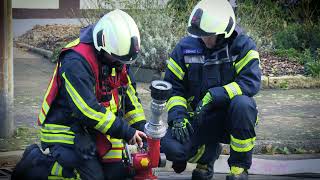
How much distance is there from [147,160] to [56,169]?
0.62 metres

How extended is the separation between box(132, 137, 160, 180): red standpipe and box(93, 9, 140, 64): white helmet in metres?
0.57

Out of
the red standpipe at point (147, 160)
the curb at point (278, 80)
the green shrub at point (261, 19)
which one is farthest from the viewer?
the green shrub at point (261, 19)

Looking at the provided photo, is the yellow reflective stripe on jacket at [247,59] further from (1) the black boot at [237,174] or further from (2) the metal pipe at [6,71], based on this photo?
(2) the metal pipe at [6,71]

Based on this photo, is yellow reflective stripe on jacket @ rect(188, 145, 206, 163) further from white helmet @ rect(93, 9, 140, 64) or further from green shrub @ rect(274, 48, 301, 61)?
green shrub @ rect(274, 48, 301, 61)

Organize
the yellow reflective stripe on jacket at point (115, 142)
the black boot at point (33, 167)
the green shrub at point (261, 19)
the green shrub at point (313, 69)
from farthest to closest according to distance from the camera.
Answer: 1. the green shrub at point (261, 19)
2. the green shrub at point (313, 69)
3. the yellow reflective stripe on jacket at point (115, 142)
4. the black boot at point (33, 167)

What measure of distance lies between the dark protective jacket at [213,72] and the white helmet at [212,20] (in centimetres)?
14

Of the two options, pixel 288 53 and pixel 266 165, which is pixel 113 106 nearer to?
pixel 266 165

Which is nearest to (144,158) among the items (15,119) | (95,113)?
(95,113)

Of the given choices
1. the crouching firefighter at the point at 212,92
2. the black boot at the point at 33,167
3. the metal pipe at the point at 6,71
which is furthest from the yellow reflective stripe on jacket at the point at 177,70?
the metal pipe at the point at 6,71

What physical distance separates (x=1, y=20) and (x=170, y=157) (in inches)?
82.4

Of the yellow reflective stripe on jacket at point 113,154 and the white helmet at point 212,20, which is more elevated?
the white helmet at point 212,20

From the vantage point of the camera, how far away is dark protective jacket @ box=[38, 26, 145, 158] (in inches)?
185

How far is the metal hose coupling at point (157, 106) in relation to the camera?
15.3ft

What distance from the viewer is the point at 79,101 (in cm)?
469
